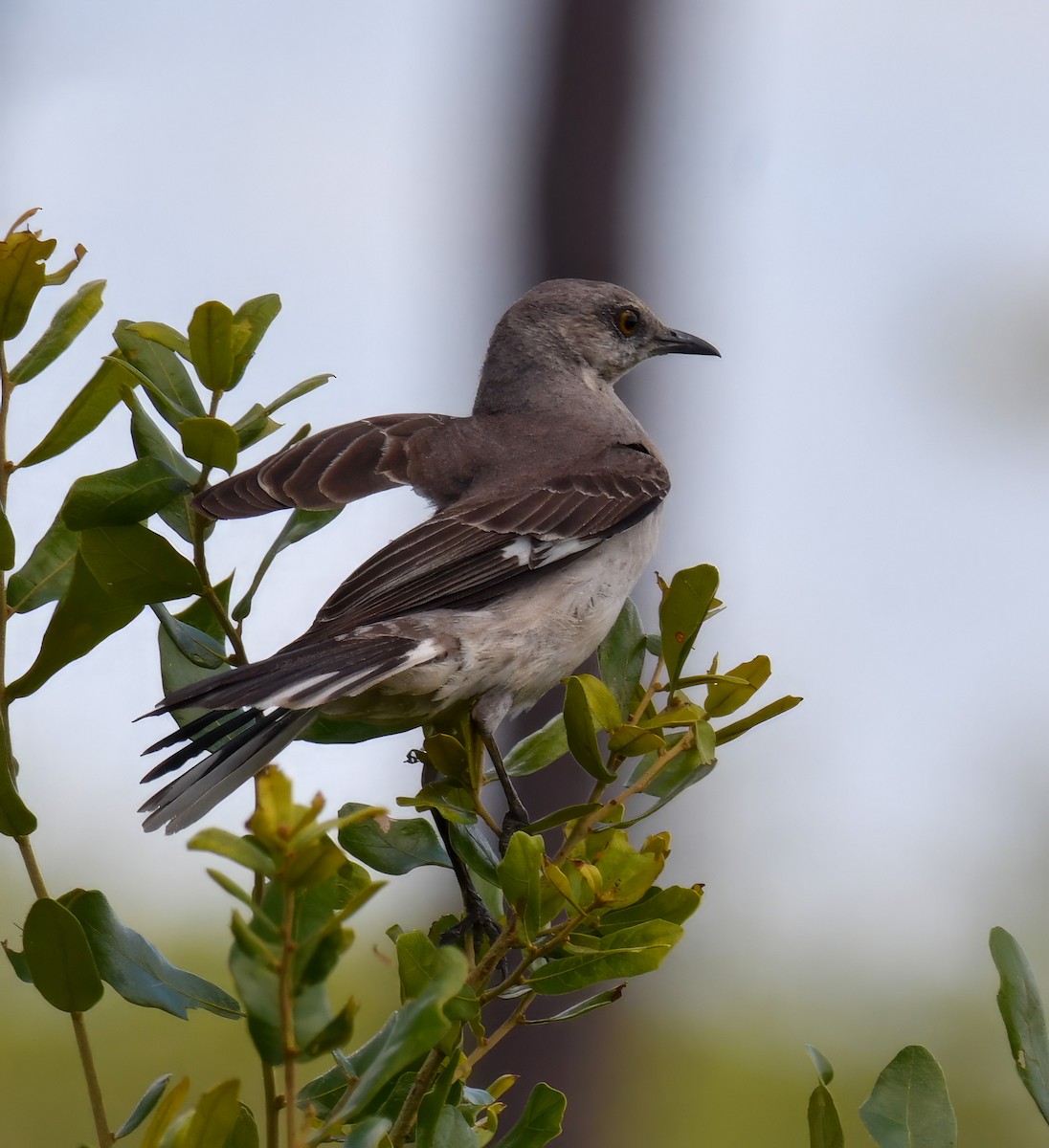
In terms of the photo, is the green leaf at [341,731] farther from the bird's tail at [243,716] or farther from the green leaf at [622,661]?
the green leaf at [622,661]

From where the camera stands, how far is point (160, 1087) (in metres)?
1.55

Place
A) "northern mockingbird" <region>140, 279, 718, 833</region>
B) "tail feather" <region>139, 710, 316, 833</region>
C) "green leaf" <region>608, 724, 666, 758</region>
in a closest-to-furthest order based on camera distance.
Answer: "green leaf" <region>608, 724, 666, 758</region> → "tail feather" <region>139, 710, 316, 833</region> → "northern mockingbird" <region>140, 279, 718, 833</region>

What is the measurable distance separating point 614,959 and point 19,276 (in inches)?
46.7

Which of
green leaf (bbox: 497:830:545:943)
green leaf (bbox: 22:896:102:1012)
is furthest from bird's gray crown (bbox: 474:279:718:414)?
green leaf (bbox: 22:896:102:1012)

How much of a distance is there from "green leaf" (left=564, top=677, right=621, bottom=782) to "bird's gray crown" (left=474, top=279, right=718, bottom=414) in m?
2.80

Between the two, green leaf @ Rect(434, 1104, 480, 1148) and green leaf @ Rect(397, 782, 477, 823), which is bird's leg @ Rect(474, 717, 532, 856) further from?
green leaf @ Rect(434, 1104, 480, 1148)

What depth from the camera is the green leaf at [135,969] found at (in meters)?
1.70

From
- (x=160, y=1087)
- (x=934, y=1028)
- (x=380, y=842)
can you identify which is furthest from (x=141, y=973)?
(x=934, y=1028)

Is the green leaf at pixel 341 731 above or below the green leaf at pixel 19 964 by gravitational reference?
above

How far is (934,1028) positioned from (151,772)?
587 cm

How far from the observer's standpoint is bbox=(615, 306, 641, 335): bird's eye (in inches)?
189

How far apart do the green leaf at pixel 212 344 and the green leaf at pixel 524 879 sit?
83 cm

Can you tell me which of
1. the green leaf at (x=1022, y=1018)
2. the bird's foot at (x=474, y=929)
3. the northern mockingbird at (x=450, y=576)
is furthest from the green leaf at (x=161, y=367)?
the green leaf at (x=1022, y=1018)

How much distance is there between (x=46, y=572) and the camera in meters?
2.00
